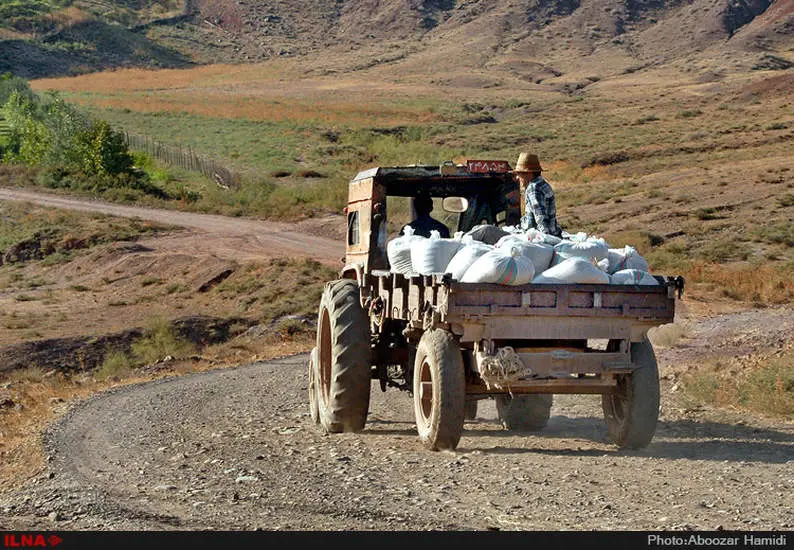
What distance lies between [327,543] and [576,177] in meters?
45.3

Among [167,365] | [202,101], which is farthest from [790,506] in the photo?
[202,101]

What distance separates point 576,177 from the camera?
5109 centimetres

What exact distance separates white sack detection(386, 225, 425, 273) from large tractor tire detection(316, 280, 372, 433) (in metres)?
0.68

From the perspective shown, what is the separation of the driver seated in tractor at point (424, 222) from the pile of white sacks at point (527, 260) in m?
1.19

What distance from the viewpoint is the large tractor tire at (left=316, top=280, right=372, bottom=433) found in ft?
37.3

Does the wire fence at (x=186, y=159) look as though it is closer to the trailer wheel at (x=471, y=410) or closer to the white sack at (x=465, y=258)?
the trailer wheel at (x=471, y=410)

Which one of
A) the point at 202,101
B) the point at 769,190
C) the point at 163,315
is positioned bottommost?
the point at 163,315

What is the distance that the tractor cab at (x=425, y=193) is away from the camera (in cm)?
1188

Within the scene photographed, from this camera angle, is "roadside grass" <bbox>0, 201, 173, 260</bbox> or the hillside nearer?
"roadside grass" <bbox>0, 201, 173, 260</bbox>

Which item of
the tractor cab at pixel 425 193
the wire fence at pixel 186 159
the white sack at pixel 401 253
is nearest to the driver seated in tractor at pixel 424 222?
the tractor cab at pixel 425 193

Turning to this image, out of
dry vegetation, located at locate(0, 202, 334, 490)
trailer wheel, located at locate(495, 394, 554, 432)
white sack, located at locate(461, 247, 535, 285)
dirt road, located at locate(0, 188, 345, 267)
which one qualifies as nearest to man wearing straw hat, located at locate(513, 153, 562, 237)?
white sack, located at locate(461, 247, 535, 285)

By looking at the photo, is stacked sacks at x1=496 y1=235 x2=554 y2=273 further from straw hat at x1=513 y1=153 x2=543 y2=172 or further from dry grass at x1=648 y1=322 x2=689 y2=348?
dry grass at x1=648 y1=322 x2=689 y2=348

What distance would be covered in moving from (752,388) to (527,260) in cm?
501

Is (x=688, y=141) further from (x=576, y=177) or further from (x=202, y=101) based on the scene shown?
(x=202, y=101)
